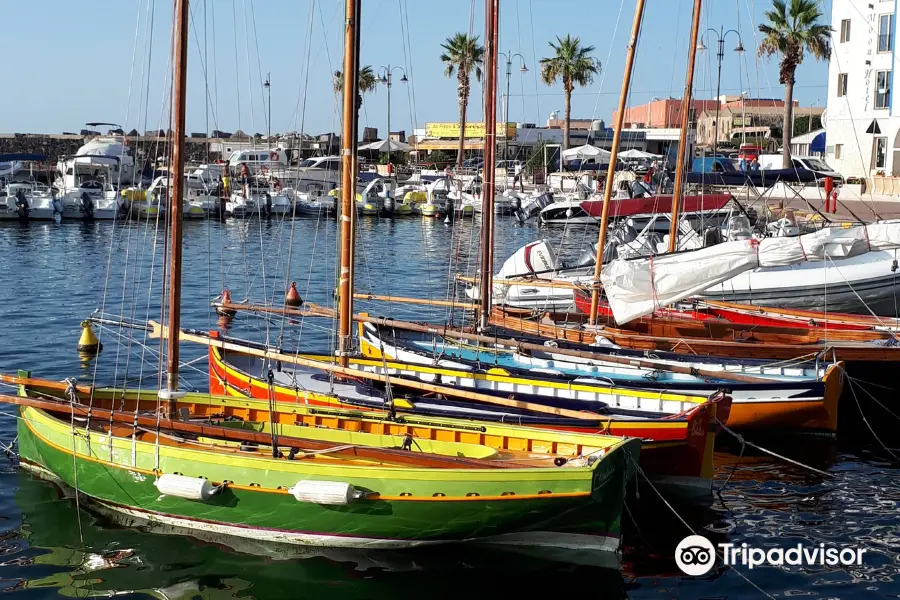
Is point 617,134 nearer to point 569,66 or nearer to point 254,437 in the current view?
point 254,437

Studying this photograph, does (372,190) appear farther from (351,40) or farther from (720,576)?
(720,576)

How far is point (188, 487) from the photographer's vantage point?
13.5 m

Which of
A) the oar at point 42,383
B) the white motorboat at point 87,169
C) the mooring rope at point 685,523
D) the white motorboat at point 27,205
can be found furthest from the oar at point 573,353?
the white motorboat at point 87,169

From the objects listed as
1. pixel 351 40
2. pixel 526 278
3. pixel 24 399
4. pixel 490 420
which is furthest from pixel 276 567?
pixel 526 278

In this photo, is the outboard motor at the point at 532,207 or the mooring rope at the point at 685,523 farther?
the outboard motor at the point at 532,207

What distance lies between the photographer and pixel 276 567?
13539 millimetres

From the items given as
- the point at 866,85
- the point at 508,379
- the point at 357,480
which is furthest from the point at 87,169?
the point at 357,480

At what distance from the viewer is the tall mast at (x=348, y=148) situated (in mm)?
17438

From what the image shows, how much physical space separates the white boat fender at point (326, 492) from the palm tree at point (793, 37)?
55078mm

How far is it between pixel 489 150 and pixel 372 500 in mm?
10584

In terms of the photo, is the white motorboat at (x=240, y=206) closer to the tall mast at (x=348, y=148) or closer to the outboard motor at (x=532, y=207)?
the outboard motor at (x=532, y=207)

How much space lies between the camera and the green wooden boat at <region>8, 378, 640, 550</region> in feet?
42.2

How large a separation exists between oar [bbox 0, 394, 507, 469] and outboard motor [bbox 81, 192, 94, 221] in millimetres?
49891

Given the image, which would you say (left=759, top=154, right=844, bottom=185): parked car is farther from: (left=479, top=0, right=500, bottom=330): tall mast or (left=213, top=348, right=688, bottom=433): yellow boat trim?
(left=213, top=348, right=688, bottom=433): yellow boat trim
